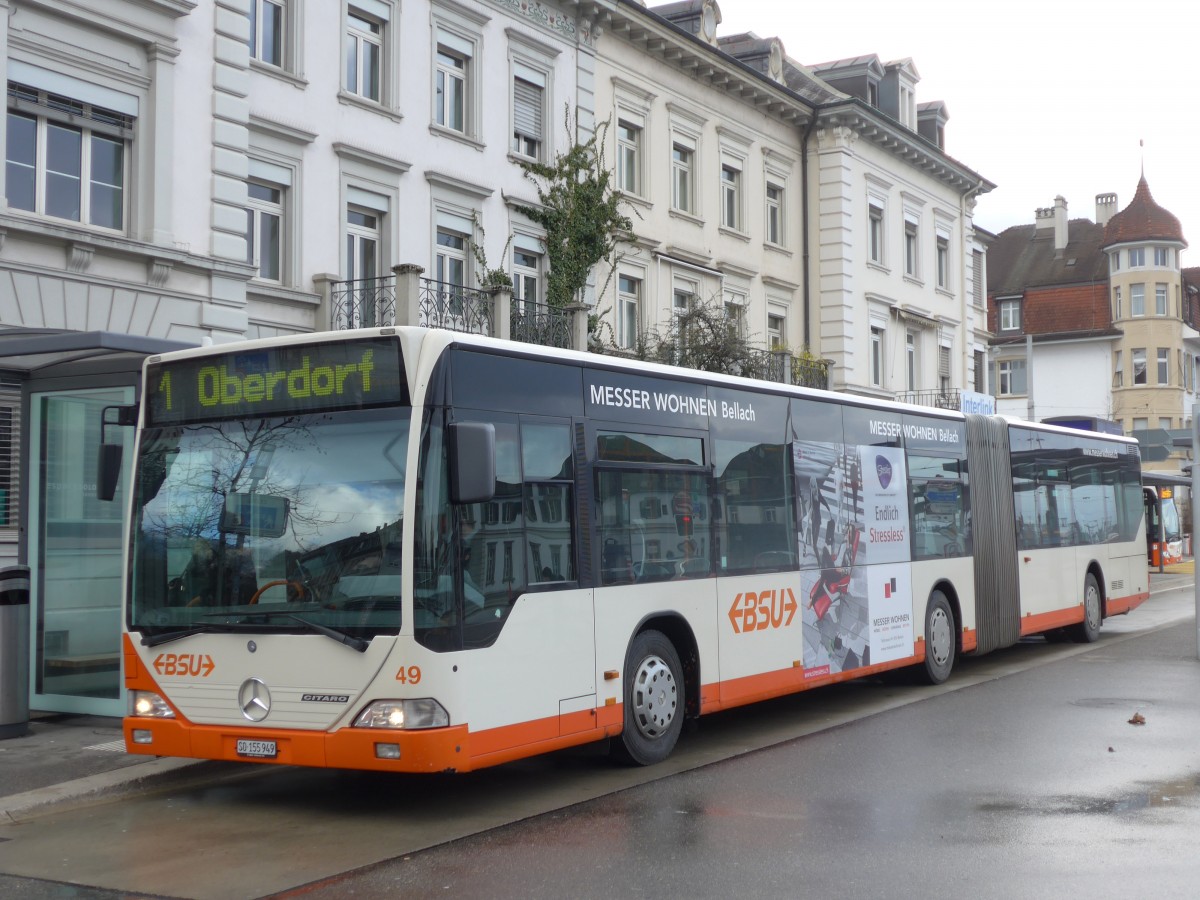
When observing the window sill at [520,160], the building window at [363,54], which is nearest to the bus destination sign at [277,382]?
the building window at [363,54]

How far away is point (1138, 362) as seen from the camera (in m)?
71.4

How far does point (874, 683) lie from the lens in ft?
51.9

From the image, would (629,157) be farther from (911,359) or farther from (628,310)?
(911,359)

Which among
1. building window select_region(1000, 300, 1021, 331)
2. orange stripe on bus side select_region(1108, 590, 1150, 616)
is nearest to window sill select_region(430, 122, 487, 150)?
orange stripe on bus side select_region(1108, 590, 1150, 616)

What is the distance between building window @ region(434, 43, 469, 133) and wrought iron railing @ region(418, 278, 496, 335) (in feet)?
9.33

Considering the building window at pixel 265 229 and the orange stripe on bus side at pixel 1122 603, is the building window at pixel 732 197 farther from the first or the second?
the building window at pixel 265 229

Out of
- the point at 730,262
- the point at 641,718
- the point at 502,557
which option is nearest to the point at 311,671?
the point at 502,557

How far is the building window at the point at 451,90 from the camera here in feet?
76.3

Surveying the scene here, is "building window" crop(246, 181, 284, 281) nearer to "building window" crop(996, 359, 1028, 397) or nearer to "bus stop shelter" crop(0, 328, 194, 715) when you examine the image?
"bus stop shelter" crop(0, 328, 194, 715)

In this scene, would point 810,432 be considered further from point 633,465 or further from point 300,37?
point 300,37

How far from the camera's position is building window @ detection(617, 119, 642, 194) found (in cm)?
2788

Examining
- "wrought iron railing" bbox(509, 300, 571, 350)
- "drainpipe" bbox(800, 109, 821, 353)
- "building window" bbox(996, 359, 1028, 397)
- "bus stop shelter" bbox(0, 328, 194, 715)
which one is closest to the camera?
"bus stop shelter" bbox(0, 328, 194, 715)

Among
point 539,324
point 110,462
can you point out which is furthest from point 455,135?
point 110,462

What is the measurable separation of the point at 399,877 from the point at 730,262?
2536cm
